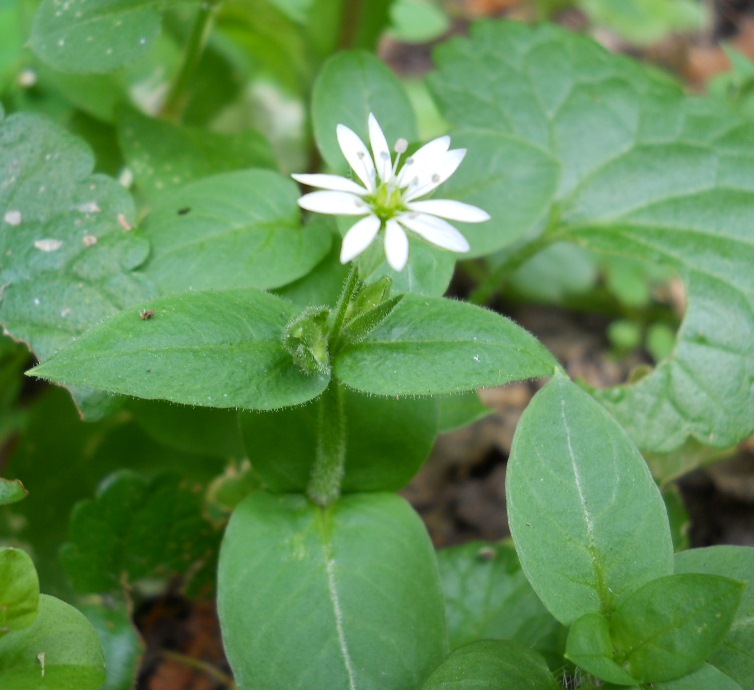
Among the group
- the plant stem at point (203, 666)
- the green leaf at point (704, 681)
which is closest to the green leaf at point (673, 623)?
the green leaf at point (704, 681)

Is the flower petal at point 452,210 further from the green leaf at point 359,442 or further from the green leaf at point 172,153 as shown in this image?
the green leaf at point 172,153

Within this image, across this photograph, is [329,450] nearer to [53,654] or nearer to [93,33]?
[53,654]

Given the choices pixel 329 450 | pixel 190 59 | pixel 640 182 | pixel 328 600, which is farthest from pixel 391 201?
pixel 190 59

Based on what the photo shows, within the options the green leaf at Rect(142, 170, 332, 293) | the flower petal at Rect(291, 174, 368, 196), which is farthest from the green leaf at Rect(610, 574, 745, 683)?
the green leaf at Rect(142, 170, 332, 293)

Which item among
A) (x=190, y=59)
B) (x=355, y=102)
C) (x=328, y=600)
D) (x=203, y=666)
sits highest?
(x=355, y=102)

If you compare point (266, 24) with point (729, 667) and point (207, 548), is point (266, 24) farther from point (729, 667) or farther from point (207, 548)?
point (729, 667)

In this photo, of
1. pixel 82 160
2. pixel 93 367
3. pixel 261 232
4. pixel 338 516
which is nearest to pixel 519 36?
pixel 261 232
